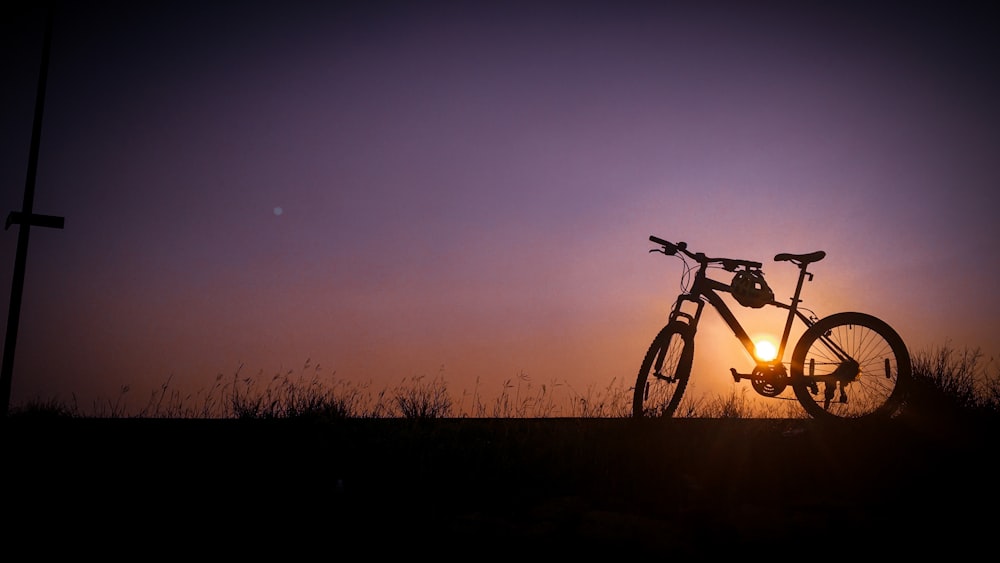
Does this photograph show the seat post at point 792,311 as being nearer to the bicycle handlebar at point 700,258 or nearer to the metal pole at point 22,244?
the bicycle handlebar at point 700,258

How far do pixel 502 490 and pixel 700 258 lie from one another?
3.98m

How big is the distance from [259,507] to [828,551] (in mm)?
3240

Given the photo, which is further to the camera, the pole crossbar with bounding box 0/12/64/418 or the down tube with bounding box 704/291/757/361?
the pole crossbar with bounding box 0/12/64/418

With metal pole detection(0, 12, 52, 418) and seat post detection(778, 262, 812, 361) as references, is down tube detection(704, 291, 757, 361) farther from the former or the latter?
metal pole detection(0, 12, 52, 418)

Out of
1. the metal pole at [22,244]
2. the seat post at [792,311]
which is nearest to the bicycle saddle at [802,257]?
the seat post at [792,311]

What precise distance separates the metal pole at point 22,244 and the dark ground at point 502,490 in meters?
2.92

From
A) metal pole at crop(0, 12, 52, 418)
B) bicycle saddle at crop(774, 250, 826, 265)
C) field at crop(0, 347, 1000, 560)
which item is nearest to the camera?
field at crop(0, 347, 1000, 560)

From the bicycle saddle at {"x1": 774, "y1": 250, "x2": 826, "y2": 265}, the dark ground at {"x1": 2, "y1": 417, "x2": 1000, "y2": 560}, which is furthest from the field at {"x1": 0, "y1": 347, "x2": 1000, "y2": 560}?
the bicycle saddle at {"x1": 774, "y1": 250, "x2": 826, "y2": 265}

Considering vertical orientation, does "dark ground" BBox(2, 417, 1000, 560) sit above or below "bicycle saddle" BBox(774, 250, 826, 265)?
below

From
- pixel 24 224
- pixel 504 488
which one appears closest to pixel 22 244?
pixel 24 224

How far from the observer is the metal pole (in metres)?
8.16

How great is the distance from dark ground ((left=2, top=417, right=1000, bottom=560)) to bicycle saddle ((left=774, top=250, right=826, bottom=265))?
177cm

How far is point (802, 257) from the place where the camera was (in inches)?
264

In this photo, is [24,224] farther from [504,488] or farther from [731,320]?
[731,320]
